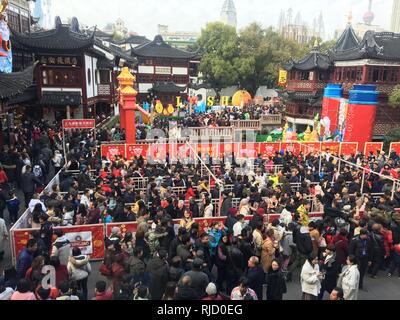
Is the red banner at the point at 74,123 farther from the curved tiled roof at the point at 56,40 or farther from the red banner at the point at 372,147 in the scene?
the red banner at the point at 372,147

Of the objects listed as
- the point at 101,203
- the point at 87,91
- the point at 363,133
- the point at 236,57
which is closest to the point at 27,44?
the point at 87,91

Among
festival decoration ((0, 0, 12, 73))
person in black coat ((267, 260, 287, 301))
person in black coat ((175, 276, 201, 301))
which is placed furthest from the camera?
festival decoration ((0, 0, 12, 73))

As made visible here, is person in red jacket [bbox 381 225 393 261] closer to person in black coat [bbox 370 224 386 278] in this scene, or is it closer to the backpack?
person in black coat [bbox 370 224 386 278]

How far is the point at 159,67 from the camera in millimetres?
46969

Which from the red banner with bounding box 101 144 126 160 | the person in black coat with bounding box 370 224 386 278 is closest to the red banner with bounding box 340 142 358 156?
the red banner with bounding box 101 144 126 160

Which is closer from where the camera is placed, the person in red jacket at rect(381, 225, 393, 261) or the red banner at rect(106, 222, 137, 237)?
the person in red jacket at rect(381, 225, 393, 261)

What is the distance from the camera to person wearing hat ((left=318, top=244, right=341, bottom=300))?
7293 mm

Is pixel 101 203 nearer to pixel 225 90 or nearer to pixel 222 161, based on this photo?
pixel 222 161

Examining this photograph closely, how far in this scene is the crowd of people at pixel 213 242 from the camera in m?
6.26

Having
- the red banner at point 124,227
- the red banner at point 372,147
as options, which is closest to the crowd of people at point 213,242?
the red banner at point 124,227

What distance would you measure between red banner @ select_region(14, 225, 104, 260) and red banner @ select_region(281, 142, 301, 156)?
1312 cm

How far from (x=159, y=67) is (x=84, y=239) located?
131ft

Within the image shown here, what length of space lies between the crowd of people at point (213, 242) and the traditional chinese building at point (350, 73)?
1730cm

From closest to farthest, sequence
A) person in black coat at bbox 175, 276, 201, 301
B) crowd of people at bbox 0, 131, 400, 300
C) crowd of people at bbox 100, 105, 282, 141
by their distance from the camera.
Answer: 1. person in black coat at bbox 175, 276, 201, 301
2. crowd of people at bbox 0, 131, 400, 300
3. crowd of people at bbox 100, 105, 282, 141
